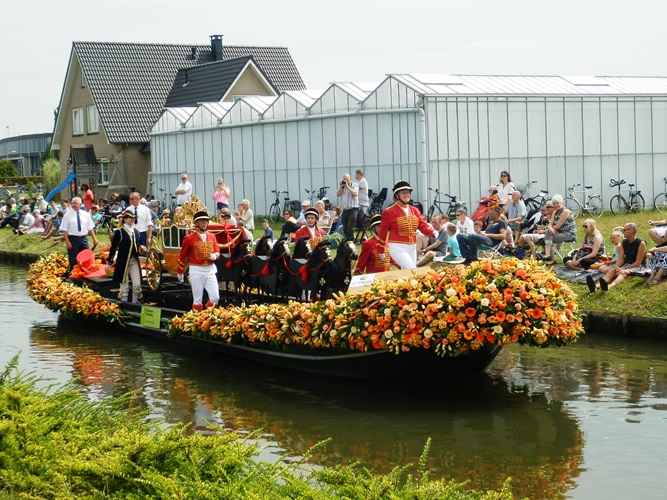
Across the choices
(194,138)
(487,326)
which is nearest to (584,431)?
(487,326)

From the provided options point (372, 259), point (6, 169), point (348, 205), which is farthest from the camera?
point (6, 169)

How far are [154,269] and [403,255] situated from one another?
226 inches

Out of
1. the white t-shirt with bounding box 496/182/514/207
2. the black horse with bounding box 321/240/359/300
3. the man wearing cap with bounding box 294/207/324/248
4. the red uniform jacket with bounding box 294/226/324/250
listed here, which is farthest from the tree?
the black horse with bounding box 321/240/359/300

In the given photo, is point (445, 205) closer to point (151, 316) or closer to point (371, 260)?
point (151, 316)

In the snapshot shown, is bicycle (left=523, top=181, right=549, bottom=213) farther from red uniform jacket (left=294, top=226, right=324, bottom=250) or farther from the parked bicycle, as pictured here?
red uniform jacket (left=294, top=226, right=324, bottom=250)

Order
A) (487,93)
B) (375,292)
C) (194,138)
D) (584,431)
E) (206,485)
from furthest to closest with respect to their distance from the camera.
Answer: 1. (194,138)
2. (487,93)
3. (375,292)
4. (584,431)
5. (206,485)

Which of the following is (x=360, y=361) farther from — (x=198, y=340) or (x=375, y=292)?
(x=198, y=340)

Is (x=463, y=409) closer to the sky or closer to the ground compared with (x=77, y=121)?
closer to the ground

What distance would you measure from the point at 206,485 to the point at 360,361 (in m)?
7.55

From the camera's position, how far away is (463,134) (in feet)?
99.9

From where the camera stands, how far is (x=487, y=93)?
31.0 meters

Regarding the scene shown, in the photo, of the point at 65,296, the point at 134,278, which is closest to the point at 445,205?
the point at 134,278

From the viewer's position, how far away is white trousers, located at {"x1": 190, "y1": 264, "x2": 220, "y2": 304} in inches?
672

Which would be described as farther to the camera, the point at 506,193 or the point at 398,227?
the point at 506,193
